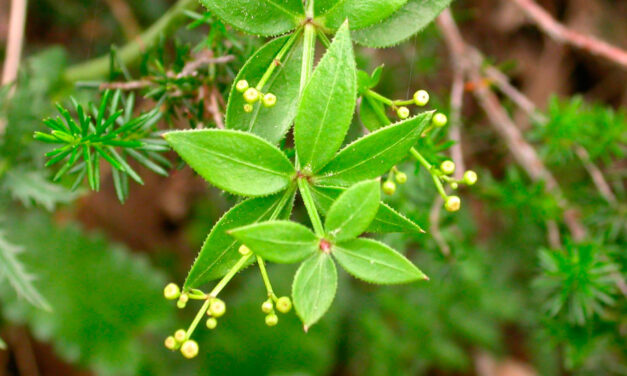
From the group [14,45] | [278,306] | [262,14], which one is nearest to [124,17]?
[14,45]

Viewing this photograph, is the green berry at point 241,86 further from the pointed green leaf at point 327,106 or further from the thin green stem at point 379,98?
the thin green stem at point 379,98

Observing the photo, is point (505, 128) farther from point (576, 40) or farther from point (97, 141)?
point (97, 141)

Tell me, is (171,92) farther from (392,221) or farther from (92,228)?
(92,228)

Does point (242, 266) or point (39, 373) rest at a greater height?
point (242, 266)

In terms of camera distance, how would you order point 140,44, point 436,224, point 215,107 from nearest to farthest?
point 215,107, point 140,44, point 436,224

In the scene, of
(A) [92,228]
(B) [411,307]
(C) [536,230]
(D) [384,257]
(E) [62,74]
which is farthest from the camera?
(A) [92,228]

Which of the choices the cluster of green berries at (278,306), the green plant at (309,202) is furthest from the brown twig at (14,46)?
the cluster of green berries at (278,306)

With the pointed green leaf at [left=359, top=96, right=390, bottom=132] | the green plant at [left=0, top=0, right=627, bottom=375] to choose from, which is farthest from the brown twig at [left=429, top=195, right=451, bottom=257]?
the pointed green leaf at [left=359, top=96, right=390, bottom=132]

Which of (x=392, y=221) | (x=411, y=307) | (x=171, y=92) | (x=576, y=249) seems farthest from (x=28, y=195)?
(x=411, y=307)
